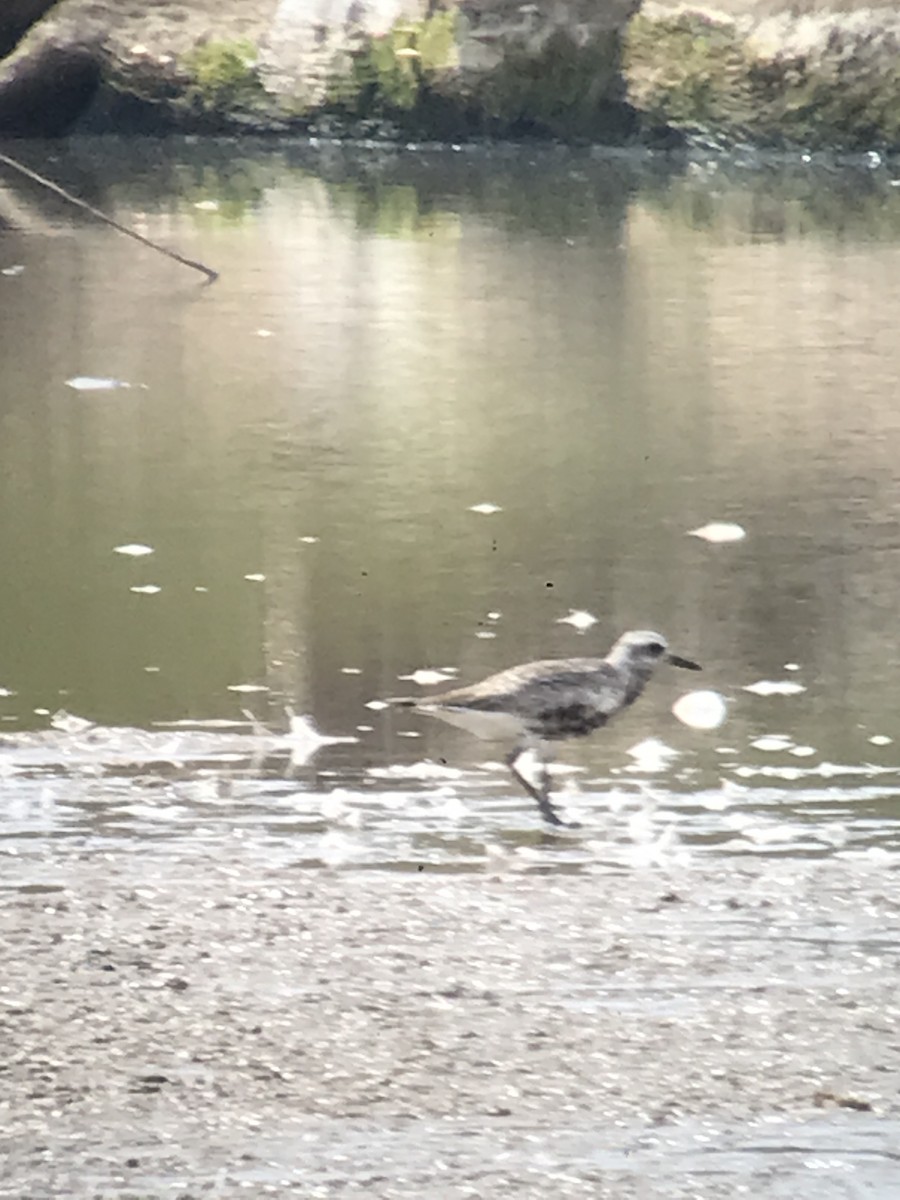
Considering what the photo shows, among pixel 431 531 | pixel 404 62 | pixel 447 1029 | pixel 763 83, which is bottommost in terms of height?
pixel 431 531

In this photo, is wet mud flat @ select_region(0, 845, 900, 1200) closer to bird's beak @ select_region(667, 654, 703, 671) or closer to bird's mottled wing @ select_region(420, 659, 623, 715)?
bird's mottled wing @ select_region(420, 659, 623, 715)

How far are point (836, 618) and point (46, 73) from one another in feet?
59.0

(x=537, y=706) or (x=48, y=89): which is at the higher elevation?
→ (x=537, y=706)

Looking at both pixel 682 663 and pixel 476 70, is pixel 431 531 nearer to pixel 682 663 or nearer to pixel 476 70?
pixel 682 663

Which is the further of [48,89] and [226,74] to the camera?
[226,74]

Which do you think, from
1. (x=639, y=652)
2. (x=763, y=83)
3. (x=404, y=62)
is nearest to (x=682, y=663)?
(x=639, y=652)

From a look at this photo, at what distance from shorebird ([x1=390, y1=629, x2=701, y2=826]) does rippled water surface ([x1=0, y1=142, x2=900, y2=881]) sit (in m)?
0.11

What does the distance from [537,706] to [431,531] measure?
2374 mm

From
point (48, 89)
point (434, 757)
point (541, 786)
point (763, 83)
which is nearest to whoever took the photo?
point (541, 786)

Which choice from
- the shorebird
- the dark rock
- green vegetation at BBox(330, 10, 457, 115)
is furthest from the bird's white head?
the dark rock

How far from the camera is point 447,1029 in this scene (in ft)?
13.0

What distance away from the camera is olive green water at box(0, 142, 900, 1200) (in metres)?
3.66

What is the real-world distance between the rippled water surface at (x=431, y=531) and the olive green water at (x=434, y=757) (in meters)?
0.02

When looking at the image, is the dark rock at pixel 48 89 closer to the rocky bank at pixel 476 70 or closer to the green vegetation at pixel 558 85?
the rocky bank at pixel 476 70
